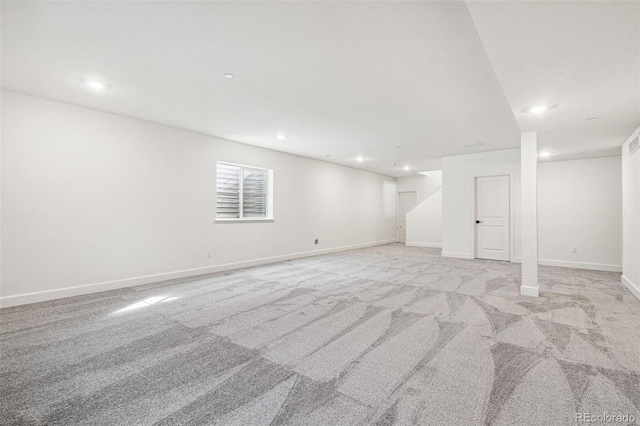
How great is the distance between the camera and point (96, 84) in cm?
336

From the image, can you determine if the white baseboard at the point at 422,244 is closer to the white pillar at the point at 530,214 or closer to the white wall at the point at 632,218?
the white wall at the point at 632,218

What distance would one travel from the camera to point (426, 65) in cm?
289

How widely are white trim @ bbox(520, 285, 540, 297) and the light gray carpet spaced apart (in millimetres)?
153

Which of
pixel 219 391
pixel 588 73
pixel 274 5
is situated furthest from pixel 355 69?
pixel 219 391

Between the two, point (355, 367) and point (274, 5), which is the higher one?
point (274, 5)

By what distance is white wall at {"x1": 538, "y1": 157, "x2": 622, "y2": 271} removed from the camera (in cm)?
615

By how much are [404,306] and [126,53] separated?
392cm

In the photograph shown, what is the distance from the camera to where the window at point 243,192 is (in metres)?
5.92

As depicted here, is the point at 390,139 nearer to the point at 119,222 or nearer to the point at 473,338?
the point at 473,338

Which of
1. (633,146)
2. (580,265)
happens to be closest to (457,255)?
(580,265)

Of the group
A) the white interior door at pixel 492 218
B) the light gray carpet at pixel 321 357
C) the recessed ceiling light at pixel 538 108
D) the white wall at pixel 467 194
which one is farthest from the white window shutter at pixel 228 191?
the white interior door at pixel 492 218

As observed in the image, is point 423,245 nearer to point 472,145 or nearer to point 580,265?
point 580,265

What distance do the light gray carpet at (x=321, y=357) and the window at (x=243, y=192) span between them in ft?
7.36

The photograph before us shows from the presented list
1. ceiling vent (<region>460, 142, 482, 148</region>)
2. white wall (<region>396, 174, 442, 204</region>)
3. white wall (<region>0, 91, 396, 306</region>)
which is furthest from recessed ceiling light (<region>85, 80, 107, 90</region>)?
white wall (<region>396, 174, 442, 204</region>)
